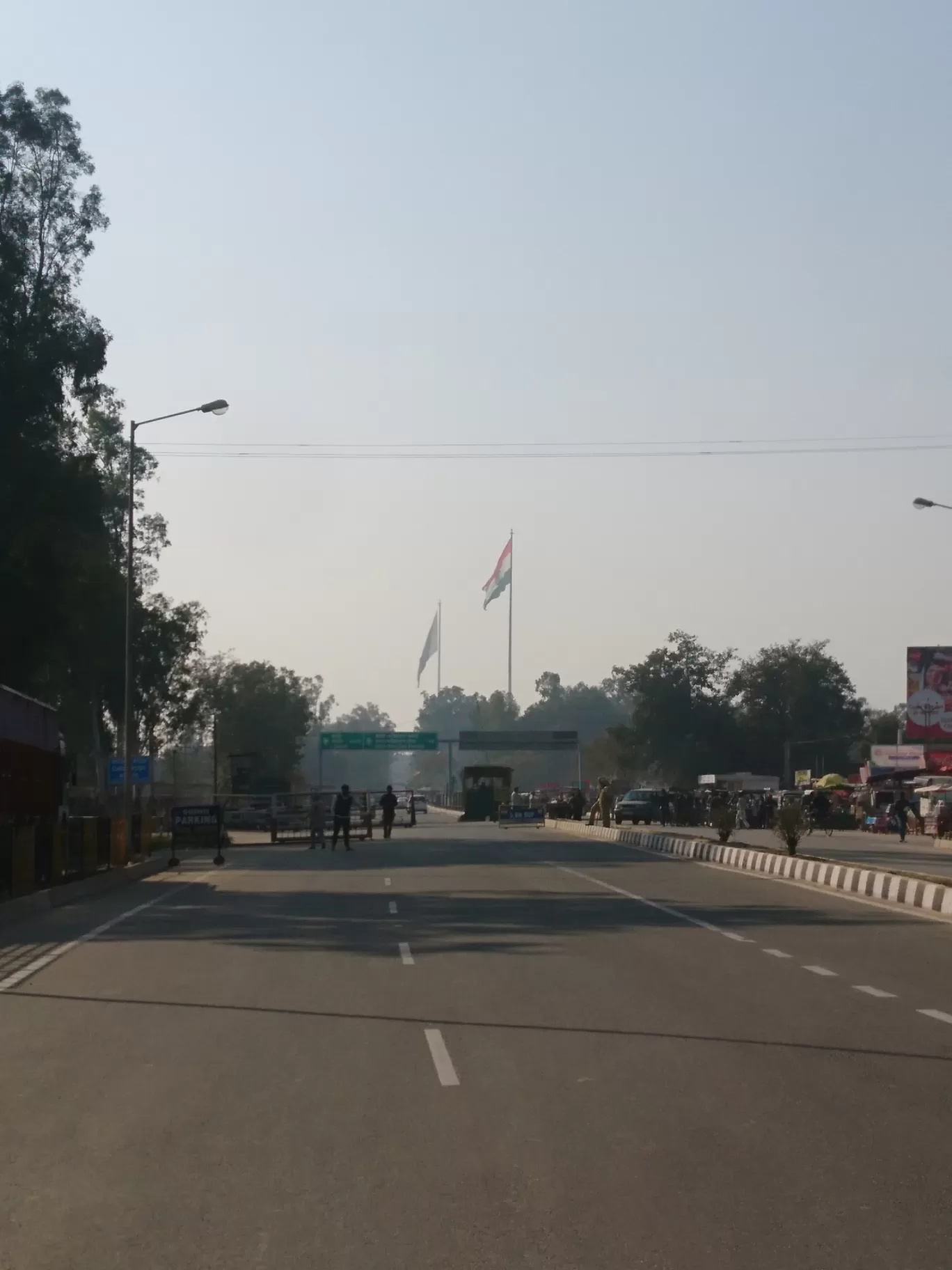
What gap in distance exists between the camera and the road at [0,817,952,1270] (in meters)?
6.56

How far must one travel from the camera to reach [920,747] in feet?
298

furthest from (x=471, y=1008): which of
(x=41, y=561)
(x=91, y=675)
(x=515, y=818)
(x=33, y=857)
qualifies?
(x=515, y=818)

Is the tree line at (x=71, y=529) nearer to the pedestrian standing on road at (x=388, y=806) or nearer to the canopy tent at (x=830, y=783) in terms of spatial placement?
the pedestrian standing on road at (x=388, y=806)

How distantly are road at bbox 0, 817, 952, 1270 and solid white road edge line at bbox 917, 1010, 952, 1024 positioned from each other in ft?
0.20

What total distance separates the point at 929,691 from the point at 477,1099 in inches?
2816

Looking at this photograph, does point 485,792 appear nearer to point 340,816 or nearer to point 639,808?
point 639,808

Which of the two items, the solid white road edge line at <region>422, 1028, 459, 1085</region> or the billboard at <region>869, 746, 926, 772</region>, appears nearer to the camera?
the solid white road edge line at <region>422, 1028, 459, 1085</region>

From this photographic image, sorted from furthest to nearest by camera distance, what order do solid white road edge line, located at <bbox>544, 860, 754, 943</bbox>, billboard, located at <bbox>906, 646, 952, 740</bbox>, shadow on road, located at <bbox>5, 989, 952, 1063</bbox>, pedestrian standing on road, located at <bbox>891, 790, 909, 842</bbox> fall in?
1. billboard, located at <bbox>906, 646, 952, 740</bbox>
2. pedestrian standing on road, located at <bbox>891, 790, 909, 842</bbox>
3. solid white road edge line, located at <bbox>544, 860, 754, 943</bbox>
4. shadow on road, located at <bbox>5, 989, 952, 1063</bbox>

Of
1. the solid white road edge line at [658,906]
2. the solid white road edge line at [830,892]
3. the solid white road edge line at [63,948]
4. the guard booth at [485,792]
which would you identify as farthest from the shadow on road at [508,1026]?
the guard booth at [485,792]

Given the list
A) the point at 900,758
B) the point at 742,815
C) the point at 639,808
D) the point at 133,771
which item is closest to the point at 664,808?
the point at 639,808

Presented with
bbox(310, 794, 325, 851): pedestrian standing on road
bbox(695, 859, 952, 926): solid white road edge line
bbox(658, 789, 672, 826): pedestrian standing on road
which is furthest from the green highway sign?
bbox(695, 859, 952, 926): solid white road edge line

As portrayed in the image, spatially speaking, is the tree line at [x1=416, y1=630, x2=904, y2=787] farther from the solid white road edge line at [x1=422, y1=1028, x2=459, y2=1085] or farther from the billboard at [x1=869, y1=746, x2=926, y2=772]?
the solid white road edge line at [x1=422, y1=1028, x2=459, y2=1085]

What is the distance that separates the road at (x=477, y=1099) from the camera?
6559mm

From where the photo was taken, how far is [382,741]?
129 metres
